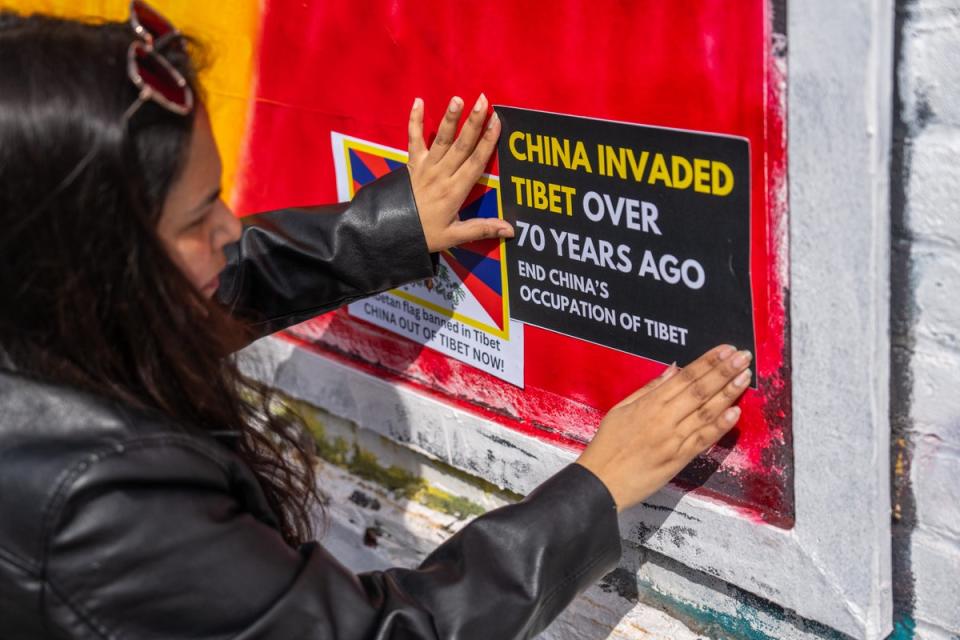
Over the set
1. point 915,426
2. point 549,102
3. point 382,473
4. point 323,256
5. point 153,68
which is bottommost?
point 382,473

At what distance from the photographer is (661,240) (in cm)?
169

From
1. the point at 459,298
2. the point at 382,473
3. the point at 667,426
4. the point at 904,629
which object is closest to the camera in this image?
the point at 667,426

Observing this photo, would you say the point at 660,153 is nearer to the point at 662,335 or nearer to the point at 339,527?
the point at 662,335

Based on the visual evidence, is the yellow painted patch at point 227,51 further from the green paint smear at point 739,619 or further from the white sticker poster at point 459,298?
the green paint smear at point 739,619

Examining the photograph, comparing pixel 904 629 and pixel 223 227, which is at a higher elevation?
pixel 223 227

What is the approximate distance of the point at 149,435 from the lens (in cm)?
133

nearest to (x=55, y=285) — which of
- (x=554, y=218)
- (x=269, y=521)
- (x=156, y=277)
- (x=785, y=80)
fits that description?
(x=156, y=277)

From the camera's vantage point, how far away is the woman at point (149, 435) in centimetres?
127

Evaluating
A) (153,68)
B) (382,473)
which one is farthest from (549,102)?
(382,473)

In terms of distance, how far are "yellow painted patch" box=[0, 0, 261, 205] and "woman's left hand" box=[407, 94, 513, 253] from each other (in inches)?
27.6

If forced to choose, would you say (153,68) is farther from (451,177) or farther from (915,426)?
(915,426)

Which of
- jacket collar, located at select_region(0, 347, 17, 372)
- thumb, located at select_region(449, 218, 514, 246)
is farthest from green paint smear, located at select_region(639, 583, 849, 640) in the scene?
jacket collar, located at select_region(0, 347, 17, 372)

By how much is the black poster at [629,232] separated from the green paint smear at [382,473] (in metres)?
0.62

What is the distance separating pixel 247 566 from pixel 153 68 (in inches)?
24.5
